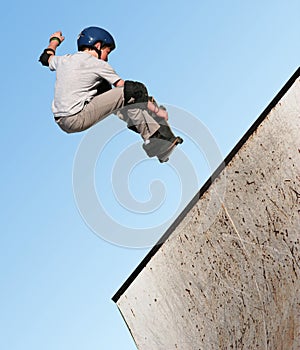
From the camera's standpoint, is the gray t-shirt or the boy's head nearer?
the gray t-shirt

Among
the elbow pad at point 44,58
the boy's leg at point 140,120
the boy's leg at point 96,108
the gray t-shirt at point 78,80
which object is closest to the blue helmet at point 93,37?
the gray t-shirt at point 78,80

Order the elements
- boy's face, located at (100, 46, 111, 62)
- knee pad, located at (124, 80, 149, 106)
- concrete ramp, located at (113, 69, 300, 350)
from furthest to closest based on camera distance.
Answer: boy's face, located at (100, 46, 111, 62)
knee pad, located at (124, 80, 149, 106)
concrete ramp, located at (113, 69, 300, 350)

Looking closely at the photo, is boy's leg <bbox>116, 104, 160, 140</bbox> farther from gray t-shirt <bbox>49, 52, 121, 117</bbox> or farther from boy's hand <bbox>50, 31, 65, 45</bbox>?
boy's hand <bbox>50, 31, 65, 45</bbox>

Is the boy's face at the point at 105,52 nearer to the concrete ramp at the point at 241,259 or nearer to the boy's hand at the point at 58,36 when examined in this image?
the boy's hand at the point at 58,36

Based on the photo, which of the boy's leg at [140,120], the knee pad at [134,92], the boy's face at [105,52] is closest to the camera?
the knee pad at [134,92]

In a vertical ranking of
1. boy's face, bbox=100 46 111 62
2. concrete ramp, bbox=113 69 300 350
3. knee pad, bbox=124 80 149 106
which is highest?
boy's face, bbox=100 46 111 62

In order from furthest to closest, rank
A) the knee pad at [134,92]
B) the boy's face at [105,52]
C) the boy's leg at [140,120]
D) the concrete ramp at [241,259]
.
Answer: the boy's face at [105,52] → the boy's leg at [140,120] → the knee pad at [134,92] → the concrete ramp at [241,259]

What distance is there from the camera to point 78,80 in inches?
195

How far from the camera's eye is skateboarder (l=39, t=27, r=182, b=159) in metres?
4.94

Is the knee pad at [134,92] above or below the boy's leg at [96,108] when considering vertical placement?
above

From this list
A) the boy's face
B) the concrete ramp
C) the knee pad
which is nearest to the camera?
the concrete ramp

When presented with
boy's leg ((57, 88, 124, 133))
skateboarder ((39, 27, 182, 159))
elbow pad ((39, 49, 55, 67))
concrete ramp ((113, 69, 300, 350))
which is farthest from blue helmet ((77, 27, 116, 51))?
concrete ramp ((113, 69, 300, 350))

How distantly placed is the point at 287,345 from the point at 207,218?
1098 mm

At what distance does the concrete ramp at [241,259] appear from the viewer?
431cm
